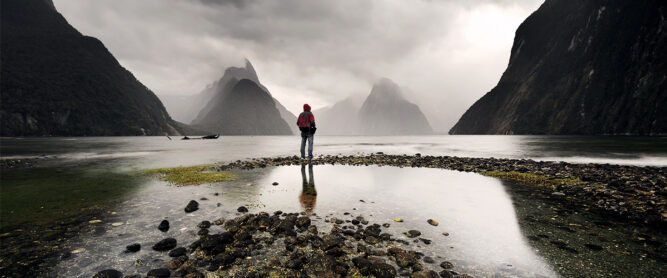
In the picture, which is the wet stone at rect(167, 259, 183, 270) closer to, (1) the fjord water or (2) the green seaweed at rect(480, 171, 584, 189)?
(1) the fjord water

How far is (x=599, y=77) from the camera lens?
13288cm

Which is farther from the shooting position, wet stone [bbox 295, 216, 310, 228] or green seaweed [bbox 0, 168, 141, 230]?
green seaweed [bbox 0, 168, 141, 230]

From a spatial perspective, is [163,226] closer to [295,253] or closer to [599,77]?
[295,253]

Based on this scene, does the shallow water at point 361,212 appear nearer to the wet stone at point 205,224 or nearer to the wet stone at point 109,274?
the wet stone at point 205,224

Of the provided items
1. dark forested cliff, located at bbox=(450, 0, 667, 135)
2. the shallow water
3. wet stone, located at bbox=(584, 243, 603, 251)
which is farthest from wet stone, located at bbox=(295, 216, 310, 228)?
dark forested cliff, located at bbox=(450, 0, 667, 135)

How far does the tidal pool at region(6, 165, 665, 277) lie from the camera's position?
5938 mm

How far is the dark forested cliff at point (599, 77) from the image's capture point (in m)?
106

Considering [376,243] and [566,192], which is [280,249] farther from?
[566,192]

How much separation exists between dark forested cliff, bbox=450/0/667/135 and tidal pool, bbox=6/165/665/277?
145395 mm

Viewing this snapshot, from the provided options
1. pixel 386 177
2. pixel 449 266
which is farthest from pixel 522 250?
pixel 386 177

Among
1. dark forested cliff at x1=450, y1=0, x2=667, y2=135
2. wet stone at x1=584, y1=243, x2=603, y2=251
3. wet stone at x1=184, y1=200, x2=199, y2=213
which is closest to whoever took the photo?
wet stone at x1=584, y1=243, x2=603, y2=251

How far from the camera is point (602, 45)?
138125 mm

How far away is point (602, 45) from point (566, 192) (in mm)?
189609

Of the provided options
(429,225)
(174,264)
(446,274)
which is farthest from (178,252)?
(429,225)
